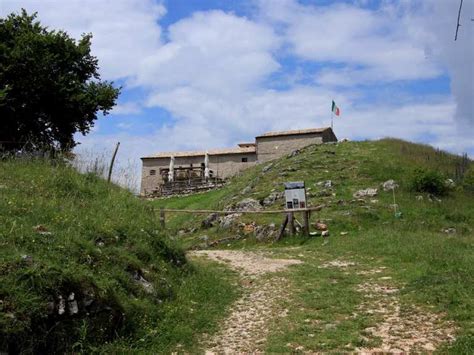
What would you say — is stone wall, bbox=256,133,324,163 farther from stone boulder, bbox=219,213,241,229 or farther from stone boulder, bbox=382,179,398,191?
stone boulder, bbox=219,213,241,229

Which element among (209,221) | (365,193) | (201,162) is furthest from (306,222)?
(201,162)

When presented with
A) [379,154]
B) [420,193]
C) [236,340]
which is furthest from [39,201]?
[379,154]

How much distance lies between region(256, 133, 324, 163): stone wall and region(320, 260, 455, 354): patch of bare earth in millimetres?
33927

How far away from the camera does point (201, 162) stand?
156ft

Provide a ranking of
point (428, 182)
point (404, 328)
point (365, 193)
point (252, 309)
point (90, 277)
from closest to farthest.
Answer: point (90, 277) < point (404, 328) < point (252, 309) < point (365, 193) < point (428, 182)

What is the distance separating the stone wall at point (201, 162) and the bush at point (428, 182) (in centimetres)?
2367

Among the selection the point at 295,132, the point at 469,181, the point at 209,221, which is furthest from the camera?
the point at 295,132

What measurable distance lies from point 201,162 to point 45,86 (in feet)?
95.3

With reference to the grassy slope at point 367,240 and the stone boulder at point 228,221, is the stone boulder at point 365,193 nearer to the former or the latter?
the grassy slope at point 367,240

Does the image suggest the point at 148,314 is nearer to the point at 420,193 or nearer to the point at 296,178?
the point at 420,193

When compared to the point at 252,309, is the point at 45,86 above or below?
above

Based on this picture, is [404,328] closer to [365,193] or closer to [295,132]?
[365,193]

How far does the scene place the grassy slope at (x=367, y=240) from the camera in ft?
23.1

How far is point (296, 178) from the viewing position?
25578mm
